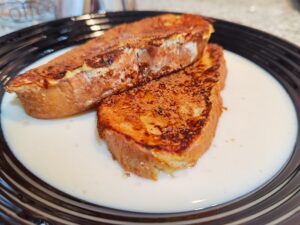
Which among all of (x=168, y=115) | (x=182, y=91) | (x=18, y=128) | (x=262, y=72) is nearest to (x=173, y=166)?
(x=168, y=115)

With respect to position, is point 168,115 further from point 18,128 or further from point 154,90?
point 18,128

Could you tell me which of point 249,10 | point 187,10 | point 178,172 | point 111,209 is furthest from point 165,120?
point 249,10

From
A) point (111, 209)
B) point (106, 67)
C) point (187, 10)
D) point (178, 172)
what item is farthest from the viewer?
point (187, 10)

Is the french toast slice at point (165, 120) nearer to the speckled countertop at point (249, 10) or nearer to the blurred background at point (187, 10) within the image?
the blurred background at point (187, 10)

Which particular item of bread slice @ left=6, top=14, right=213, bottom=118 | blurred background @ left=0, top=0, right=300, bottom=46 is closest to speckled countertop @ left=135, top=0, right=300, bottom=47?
blurred background @ left=0, top=0, right=300, bottom=46

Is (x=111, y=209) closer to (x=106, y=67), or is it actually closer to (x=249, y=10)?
(x=106, y=67)
